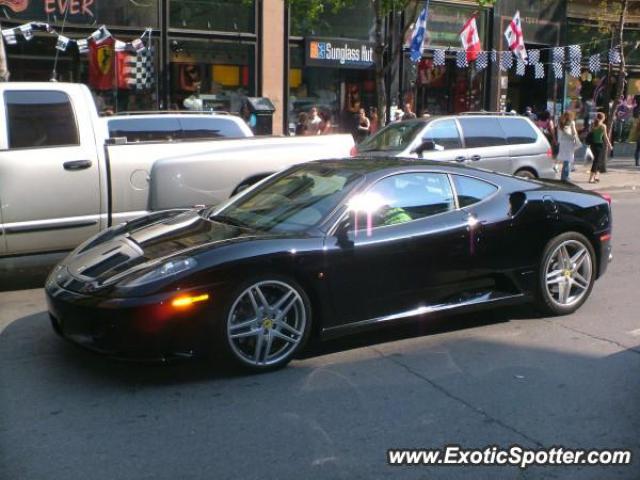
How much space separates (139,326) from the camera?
443cm

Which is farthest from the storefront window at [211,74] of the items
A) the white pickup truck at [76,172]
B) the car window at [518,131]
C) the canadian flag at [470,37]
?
the white pickup truck at [76,172]

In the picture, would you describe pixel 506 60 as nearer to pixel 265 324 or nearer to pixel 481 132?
pixel 481 132

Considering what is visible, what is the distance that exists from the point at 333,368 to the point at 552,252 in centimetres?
221

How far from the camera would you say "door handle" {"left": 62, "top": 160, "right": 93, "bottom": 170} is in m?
7.04

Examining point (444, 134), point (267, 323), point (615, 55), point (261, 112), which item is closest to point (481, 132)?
point (444, 134)

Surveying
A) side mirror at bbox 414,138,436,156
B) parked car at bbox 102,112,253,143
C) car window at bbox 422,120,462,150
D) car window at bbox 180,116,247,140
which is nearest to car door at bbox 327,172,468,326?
parked car at bbox 102,112,253,143

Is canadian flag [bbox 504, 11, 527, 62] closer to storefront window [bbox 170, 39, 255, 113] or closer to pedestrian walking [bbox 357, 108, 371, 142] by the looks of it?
pedestrian walking [bbox 357, 108, 371, 142]

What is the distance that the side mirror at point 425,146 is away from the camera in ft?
38.6

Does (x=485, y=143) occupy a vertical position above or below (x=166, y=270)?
above

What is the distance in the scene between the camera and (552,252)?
6090 mm

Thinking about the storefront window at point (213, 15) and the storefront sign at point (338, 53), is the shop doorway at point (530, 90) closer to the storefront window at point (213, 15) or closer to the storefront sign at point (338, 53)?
the storefront sign at point (338, 53)

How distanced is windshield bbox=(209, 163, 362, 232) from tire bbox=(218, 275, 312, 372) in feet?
1.65

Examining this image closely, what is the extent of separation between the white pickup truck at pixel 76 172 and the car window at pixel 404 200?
9.12ft

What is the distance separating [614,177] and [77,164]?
15091mm
